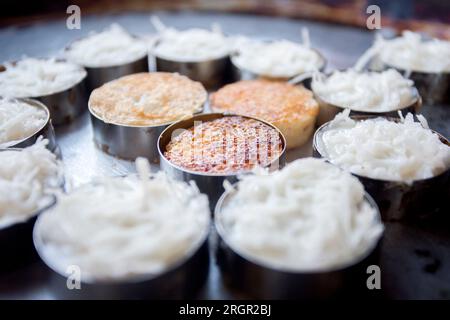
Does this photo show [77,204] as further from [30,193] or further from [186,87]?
[186,87]

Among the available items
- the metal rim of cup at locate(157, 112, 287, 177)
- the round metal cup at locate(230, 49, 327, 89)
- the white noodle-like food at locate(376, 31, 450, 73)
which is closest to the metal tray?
the metal rim of cup at locate(157, 112, 287, 177)

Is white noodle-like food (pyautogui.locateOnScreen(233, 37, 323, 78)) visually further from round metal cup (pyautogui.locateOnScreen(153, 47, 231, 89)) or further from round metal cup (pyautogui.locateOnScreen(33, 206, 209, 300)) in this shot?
round metal cup (pyautogui.locateOnScreen(33, 206, 209, 300))

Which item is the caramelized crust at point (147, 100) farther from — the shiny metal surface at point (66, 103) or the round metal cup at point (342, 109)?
the round metal cup at point (342, 109)

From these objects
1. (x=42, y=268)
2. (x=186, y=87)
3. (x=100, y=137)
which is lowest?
(x=42, y=268)

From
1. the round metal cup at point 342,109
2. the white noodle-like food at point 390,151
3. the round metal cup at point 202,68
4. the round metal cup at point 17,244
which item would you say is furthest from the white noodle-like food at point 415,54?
the round metal cup at point 17,244

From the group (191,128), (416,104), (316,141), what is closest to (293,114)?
(316,141)
